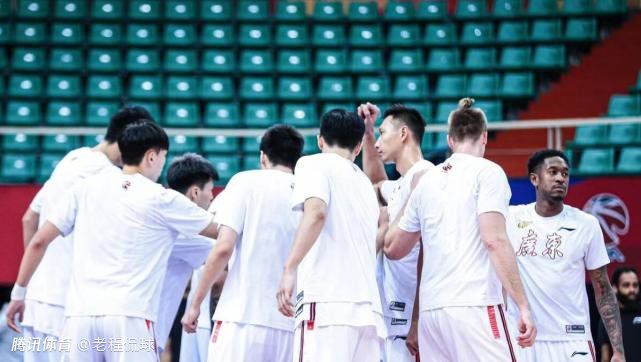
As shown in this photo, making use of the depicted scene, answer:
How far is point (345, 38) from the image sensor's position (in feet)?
56.1

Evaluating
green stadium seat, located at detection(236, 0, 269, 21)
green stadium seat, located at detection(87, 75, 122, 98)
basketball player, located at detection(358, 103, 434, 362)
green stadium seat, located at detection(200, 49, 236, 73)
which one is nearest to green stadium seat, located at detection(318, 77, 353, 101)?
green stadium seat, located at detection(200, 49, 236, 73)

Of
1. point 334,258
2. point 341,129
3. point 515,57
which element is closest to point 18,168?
point 515,57

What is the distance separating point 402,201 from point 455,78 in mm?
9188

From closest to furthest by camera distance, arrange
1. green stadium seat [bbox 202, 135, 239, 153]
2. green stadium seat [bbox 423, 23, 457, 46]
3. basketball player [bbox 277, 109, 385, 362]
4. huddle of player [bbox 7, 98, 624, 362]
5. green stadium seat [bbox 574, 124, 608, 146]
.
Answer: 1. basketball player [bbox 277, 109, 385, 362]
2. huddle of player [bbox 7, 98, 624, 362]
3. green stadium seat [bbox 574, 124, 608, 146]
4. green stadium seat [bbox 202, 135, 239, 153]
5. green stadium seat [bbox 423, 23, 457, 46]

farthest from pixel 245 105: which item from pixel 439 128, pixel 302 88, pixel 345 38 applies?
pixel 439 128

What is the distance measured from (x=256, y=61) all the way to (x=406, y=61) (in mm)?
2419

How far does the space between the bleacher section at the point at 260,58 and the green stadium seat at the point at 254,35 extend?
3 centimetres

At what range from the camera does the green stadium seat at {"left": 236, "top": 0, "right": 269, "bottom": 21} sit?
17.2m

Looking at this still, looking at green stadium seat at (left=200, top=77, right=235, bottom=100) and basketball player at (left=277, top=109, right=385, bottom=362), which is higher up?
green stadium seat at (left=200, top=77, right=235, bottom=100)

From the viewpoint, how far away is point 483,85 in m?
15.5

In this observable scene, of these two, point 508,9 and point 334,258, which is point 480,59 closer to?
point 508,9

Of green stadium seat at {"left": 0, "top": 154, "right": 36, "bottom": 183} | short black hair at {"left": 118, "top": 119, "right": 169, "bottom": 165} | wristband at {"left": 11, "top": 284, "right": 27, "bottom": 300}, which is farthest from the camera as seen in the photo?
green stadium seat at {"left": 0, "top": 154, "right": 36, "bottom": 183}

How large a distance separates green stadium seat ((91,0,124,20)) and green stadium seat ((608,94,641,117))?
8.22 m

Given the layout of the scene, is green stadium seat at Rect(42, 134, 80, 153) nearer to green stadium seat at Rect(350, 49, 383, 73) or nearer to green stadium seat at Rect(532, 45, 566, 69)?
green stadium seat at Rect(350, 49, 383, 73)
